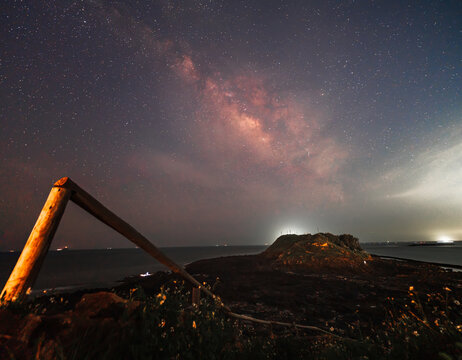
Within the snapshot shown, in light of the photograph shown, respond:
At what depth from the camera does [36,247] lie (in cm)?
202

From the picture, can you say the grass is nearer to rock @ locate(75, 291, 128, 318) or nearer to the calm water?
rock @ locate(75, 291, 128, 318)

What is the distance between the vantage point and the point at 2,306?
1920mm

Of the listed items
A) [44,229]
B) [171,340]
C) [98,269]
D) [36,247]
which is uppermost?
[44,229]

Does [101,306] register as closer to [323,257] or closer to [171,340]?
[171,340]

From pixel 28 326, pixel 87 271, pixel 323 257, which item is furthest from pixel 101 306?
pixel 87 271

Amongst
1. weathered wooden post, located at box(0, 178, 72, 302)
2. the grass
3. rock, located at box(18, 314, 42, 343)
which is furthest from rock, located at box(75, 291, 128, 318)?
weathered wooden post, located at box(0, 178, 72, 302)

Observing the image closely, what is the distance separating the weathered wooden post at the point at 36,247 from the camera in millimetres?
1935

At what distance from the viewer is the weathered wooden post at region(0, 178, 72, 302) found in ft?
6.35

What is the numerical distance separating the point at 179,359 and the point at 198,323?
802 mm

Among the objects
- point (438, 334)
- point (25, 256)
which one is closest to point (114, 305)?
point (25, 256)

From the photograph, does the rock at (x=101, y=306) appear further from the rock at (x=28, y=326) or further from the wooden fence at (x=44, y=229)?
the wooden fence at (x=44, y=229)

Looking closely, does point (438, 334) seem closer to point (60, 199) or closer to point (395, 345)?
point (395, 345)

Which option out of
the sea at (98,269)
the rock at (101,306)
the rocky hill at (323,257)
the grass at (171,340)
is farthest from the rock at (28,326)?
the rocky hill at (323,257)

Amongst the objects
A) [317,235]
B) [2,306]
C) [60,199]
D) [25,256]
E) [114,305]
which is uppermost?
[317,235]
